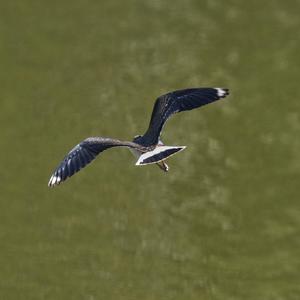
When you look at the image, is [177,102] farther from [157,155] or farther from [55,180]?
[55,180]

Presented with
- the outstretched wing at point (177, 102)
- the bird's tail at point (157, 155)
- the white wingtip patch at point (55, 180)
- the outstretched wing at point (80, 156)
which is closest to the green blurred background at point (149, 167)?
the outstretched wing at point (177, 102)

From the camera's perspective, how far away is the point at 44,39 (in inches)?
1439

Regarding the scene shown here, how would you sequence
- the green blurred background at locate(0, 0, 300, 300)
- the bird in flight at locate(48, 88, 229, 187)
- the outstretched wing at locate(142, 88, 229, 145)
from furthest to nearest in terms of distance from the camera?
the green blurred background at locate(0, 0, 300, 300), the outstretched wing at locate(142, 88, 229, 145), the bird in flight at locate(48, 88, 229, 187)

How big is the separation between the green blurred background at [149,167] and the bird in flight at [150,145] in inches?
235

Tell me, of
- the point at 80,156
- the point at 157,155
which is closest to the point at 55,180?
the point at 80,156

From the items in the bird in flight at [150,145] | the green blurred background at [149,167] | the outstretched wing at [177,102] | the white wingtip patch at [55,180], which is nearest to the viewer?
the white wingtip patch at [55,180]

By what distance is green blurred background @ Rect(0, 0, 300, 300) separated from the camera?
85.1ft

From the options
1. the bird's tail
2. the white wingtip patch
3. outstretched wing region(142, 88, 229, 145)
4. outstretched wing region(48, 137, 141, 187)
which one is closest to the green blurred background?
outstretched wing region(142, 88, 229, 145)

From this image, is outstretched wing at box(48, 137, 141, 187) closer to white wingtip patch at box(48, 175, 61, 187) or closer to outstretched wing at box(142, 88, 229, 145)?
white wingtip patch at box(48, 175, 61, 187)

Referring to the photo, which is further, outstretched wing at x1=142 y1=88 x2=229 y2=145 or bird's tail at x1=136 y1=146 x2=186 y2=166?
outstretched wing at x1=142 y1=88 x2=229 y2=145

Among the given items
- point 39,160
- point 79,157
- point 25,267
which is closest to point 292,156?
point 39,160

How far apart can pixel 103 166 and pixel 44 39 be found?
317 inches

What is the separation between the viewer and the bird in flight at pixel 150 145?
59.3 feet

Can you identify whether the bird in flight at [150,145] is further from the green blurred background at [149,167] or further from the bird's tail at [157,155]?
the green blurred background at [149,167]
